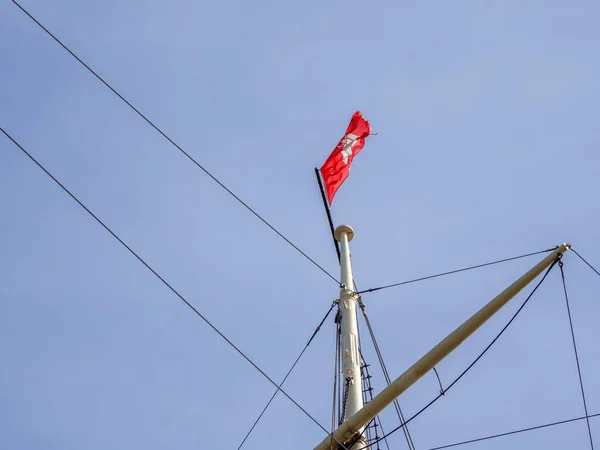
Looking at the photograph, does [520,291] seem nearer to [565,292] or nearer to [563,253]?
→ [563,253]

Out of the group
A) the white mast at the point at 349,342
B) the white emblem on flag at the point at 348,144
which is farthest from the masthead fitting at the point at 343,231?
the white emblem on flag at the point at 348,144

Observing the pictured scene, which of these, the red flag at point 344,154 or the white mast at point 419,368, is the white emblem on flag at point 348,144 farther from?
the white mast at point 419,368

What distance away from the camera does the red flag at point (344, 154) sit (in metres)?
19.1

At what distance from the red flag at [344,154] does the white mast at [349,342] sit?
1647 mm

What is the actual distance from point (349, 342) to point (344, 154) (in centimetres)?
517

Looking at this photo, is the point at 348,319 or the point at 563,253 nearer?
the point at 563,253

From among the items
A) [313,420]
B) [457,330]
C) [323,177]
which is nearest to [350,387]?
[313,420]

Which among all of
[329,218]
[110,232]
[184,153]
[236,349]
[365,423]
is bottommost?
[365,423]

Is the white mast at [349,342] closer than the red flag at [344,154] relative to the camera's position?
Yes

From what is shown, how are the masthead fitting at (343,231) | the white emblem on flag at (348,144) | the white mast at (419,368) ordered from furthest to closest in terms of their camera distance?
the white emblem on flag at (348,144) → the masthead fitting at (343,231) → the white mast at (419,368)

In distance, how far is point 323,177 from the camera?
19.1 metres

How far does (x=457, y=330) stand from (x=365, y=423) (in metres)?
1.77

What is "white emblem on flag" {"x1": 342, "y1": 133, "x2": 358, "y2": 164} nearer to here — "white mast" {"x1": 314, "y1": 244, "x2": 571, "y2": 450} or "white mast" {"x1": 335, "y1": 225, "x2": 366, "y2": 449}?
"white mast" {"x1": 335, "y1": 225, "x2": 366, "y2": 449}

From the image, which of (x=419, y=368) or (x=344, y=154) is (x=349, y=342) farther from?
(x=344, y=154)
